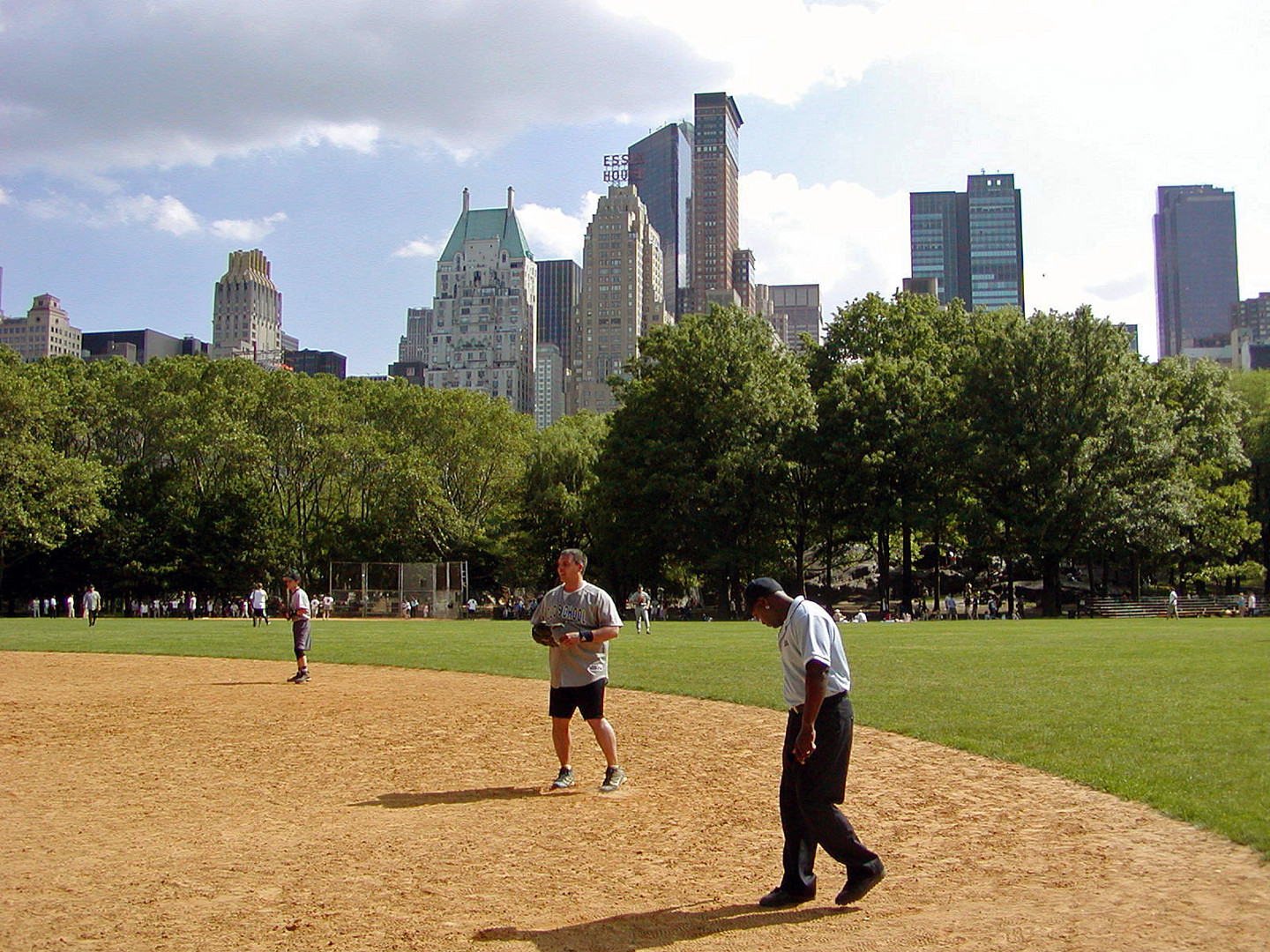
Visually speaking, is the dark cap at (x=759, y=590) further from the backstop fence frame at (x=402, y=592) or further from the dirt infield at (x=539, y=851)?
the backstop fence frame at (x=402, y=592)

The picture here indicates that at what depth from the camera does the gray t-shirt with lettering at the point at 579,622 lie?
9445 mm

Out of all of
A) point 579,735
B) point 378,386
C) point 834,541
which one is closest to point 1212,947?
point 579,735

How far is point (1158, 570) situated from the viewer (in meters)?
65.1

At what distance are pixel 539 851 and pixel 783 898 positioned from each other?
1.94 metres

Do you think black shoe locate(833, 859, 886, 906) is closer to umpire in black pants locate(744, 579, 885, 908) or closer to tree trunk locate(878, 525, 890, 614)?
umpire in black pants locate(744, 579, 885, 908)

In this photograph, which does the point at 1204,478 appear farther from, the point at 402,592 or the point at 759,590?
the point at 759,590

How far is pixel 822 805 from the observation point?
625 cm

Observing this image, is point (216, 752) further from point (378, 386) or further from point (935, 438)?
point (378, 386)

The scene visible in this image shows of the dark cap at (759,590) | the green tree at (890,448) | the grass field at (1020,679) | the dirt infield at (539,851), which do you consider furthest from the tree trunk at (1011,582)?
the dark cap at (759,590)

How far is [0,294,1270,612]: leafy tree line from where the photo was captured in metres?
53.4

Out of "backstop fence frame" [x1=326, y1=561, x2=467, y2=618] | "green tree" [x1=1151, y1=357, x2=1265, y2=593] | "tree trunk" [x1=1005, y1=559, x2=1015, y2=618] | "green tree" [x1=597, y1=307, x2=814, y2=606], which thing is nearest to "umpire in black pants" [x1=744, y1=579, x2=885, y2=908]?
"green tree" [x1=597, y1=307, x2=814, y2=606]

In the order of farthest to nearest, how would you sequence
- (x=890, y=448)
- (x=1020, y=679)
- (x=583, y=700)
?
(x=890, y=448)
(x=1020, y=679)
(x=583, y=700)

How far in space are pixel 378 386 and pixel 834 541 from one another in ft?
105

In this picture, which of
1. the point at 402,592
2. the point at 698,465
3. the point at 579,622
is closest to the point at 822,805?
the point at 579,622
